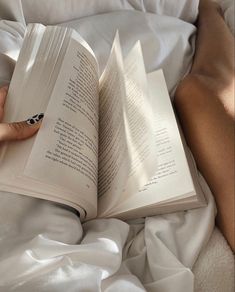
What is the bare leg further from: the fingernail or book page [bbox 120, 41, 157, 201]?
the fingernail

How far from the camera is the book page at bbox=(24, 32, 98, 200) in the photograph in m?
0.47

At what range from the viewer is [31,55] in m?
0.59

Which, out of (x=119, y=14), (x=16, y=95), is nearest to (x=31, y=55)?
(x=16, y=95)

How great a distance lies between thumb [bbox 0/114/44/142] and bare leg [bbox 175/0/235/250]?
11.0 inches

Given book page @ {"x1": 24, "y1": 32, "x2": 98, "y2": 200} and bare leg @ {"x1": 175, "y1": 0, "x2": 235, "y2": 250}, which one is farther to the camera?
bare leg @ {"x1": 175, "y1": 0, "x2": 235, "y2": 250}

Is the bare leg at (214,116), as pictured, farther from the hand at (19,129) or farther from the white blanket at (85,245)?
the hand at (19,129)

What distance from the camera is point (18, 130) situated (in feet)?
1.59

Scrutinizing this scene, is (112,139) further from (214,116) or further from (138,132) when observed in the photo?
(214,116)

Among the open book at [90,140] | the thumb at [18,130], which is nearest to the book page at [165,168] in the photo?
the open book at [90,140]

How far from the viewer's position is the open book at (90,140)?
0.48 meters

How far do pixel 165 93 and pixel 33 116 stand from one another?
283mm

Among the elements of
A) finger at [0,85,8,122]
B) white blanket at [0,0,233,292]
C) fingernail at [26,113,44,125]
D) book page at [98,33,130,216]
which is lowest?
white blanket at [0,0,233,292]

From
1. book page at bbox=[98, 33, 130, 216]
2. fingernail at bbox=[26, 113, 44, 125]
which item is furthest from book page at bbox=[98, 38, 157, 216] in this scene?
fingernail at bbox=[26, 113, 44, 125]

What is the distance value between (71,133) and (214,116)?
0.25 metres
